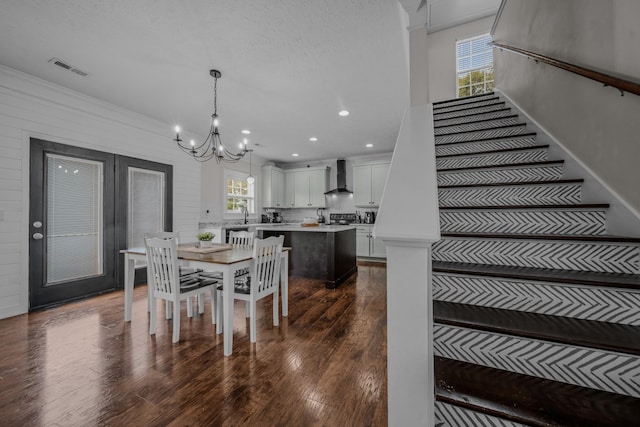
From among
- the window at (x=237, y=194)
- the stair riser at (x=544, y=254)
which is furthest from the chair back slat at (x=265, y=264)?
the window at (x=237, y=194)

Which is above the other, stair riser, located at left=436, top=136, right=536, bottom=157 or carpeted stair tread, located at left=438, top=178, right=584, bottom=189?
stair riser, located at left=436, top=136, right=536, bottom=157

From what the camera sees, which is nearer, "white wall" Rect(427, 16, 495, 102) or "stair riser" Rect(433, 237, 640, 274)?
"stair riser" Rect(433, 237, 640, 274)

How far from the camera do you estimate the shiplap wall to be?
2732 millimetres

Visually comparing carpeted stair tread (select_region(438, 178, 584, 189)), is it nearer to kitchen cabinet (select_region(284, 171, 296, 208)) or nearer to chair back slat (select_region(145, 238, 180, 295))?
chair back slat (select_region(145, 238, 180, 295))

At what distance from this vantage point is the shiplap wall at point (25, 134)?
2.73 meters

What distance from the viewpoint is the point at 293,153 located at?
6500 mm

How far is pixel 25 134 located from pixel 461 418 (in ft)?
15.1

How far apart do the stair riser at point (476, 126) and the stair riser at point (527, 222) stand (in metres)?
1.34

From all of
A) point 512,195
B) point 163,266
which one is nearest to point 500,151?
point 512,195

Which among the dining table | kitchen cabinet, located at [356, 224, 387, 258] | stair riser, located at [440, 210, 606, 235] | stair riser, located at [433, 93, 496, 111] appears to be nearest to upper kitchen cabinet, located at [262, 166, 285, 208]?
kitchen cabinet, located at [356, 224, 387, 258]

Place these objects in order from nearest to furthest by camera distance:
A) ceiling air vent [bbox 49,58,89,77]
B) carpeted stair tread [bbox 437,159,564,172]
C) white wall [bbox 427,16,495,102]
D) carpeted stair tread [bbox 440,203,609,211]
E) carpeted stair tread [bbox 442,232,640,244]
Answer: carpeted stair tread [bbox 442,232,640,244] → carpeted stair tread [bbox 440,203,609,211] → carpeted stair tread [bbox 437,159,564,172] → ceiling air vent [bbox 49,58,89,77] → white wall [bbox 427,16,495,102]

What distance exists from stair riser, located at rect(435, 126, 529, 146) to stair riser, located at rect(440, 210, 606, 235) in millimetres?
1112

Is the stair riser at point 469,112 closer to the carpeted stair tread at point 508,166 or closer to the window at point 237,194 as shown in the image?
the carpeted stair tread at point 508,166

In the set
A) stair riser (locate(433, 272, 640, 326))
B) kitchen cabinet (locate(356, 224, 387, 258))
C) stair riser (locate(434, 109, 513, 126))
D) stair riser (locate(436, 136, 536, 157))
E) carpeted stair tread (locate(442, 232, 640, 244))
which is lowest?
kitchen cabinet (locate(356, 224, 387, 258))
